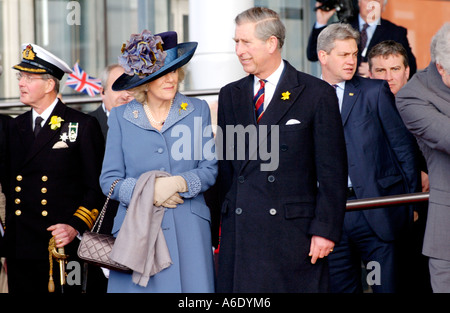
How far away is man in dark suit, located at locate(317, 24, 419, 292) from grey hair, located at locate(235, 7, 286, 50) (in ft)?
3.90

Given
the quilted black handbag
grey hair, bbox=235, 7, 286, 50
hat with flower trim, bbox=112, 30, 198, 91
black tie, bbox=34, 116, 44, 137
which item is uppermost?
grey hair, bbox=235, 7, 286, 50

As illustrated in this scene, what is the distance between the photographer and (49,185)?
528 cm

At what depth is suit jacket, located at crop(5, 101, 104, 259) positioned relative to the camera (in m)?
5.28

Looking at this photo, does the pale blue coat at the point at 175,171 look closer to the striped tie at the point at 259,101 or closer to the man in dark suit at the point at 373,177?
the striped tie at the point at 259,101

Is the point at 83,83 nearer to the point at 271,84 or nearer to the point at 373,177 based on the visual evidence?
the point at 373,177

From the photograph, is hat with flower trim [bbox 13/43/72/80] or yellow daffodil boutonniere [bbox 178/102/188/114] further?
hat with flower trim [bbox 13/43/72/80]

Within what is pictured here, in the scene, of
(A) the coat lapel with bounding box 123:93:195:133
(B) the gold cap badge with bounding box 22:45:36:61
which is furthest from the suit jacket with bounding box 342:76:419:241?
(B) the gold cap badge with bounding box 22:45:36:61

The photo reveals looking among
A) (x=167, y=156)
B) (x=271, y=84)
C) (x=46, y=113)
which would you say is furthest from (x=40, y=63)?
(x=271, y=84)

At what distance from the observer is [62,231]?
5.18 metres

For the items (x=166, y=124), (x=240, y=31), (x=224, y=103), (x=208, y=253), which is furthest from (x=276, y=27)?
(x=208, y=253)

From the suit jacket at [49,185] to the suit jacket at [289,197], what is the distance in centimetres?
128

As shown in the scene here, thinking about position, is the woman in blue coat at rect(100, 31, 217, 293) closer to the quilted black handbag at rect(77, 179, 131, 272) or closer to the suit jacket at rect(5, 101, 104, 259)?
the quilted black handbag at rect(77, 179, 131, 272)

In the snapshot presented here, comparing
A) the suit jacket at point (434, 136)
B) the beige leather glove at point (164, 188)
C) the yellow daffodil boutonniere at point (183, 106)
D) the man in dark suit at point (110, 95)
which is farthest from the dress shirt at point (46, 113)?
the suit jacket at point (434, 136)
